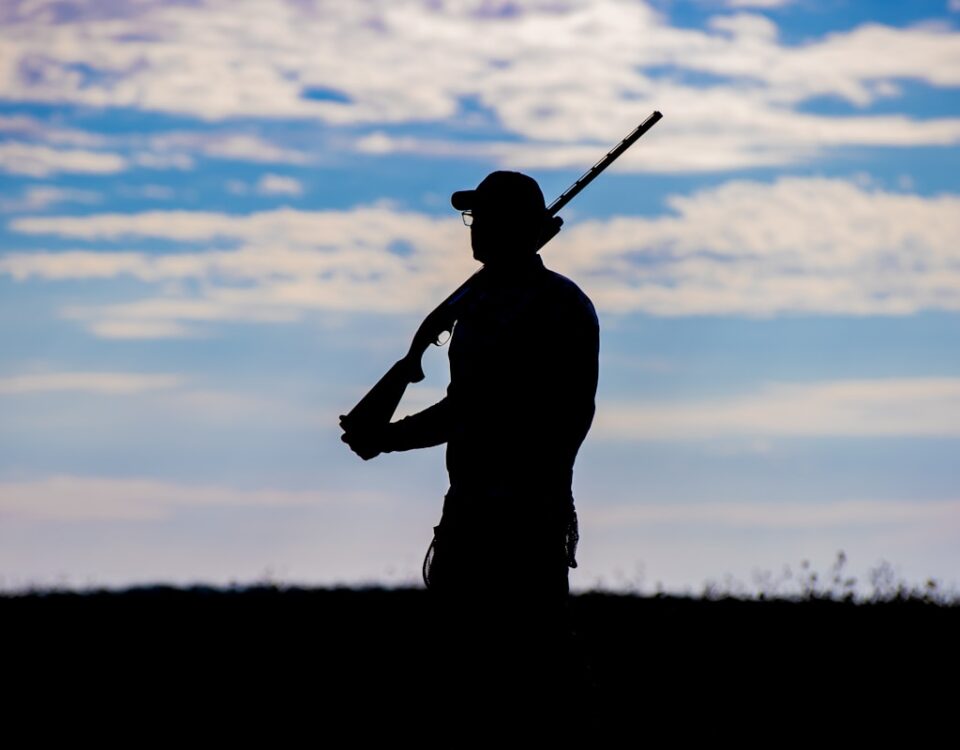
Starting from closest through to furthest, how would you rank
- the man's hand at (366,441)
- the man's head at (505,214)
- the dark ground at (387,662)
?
the man's head at (505,214) < the man's hand at (366,441) < the dark ground at (387,662)

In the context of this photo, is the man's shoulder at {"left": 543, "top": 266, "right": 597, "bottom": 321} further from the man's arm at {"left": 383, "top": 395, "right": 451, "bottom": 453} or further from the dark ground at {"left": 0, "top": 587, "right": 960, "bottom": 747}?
the dark ground at {"left": 0, "top": 587, "right": 960, "bottom": 747}

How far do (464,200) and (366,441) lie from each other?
1.20 metres

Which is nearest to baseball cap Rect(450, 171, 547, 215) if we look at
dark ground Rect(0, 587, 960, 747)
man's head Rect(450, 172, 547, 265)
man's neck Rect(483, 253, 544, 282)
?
man's head Rect(450, 172, 547, 265)

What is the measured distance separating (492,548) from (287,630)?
7518 mm

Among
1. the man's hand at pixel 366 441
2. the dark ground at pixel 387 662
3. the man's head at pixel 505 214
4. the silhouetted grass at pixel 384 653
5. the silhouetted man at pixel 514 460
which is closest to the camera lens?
the silhouetted man at pixel 514 460

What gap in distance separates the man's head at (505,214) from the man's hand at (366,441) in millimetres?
955

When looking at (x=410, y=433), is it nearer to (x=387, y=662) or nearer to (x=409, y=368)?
(x=409, y=368)

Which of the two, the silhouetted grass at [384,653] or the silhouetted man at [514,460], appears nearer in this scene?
the silhouetted man at [514,460]

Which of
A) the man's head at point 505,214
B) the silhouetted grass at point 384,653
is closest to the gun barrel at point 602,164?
the man's head at point 505,214

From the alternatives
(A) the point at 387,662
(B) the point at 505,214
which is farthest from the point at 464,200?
(A) the point at 387,662

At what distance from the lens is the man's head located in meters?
7.59

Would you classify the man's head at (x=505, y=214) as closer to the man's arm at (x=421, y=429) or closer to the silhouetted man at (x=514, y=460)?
the silhouetted man at (x=514, y=460)

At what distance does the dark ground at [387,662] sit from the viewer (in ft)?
38.9

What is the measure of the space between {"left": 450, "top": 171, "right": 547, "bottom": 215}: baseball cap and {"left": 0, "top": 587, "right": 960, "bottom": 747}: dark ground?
2970 millimetres
